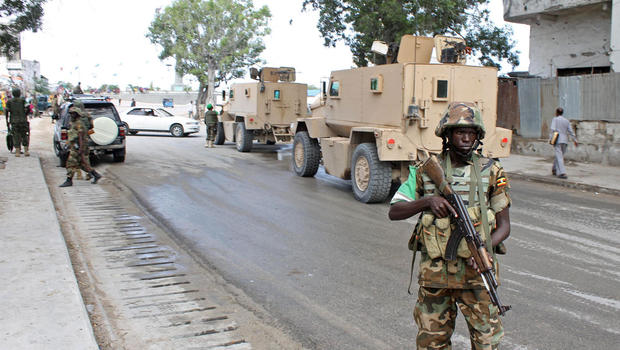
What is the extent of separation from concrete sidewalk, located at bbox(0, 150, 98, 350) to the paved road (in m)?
1.45

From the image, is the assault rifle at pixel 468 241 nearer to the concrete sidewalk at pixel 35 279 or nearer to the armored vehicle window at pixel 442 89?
the concrete sidewalk at pixel 35 279

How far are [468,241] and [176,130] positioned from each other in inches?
942

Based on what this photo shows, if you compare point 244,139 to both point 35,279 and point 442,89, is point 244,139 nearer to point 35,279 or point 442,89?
point 442,89

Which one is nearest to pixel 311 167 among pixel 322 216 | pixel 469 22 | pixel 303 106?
pixel 322 216

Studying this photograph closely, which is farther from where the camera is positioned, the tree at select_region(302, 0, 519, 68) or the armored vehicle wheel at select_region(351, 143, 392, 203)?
the tree at select_region(302, 0, 519, 68)

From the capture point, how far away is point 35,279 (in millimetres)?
4918

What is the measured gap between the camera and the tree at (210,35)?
4000 centimetres

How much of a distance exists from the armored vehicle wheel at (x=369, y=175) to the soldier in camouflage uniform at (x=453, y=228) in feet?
20.7

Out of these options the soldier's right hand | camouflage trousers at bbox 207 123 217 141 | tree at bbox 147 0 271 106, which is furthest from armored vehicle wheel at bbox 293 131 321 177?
tree at bbox 147 0 271 106

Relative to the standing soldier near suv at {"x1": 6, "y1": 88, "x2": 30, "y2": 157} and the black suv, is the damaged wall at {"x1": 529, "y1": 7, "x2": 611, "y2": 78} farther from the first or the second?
the standing soldier near suv at {"x1": 6, "y1": 88, "x2": 30, "y2": 157}

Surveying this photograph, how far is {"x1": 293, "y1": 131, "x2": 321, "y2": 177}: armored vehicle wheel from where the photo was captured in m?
12.1

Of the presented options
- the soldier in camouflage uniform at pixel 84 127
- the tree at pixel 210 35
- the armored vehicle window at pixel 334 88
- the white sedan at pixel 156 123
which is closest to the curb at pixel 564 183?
the armored vehicle window at pixel 334 88

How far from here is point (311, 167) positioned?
12164 mm

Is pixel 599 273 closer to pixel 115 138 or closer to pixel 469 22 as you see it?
pixel 115 138
